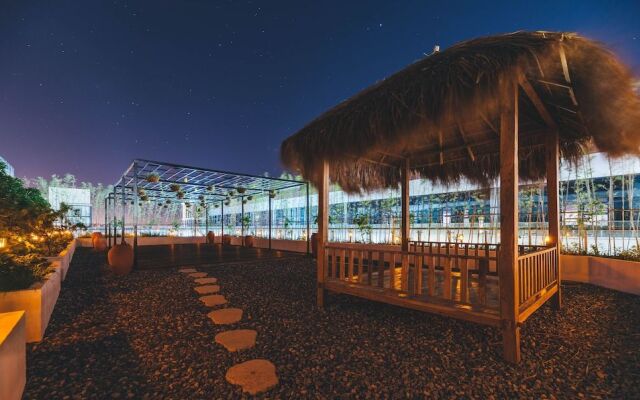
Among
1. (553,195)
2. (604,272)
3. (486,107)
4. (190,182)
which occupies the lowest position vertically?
(604,272)

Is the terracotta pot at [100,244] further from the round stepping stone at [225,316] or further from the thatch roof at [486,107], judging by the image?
the thatch roof at [486,107]

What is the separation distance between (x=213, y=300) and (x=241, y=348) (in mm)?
1950

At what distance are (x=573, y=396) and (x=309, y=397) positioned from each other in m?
1.98

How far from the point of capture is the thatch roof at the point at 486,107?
2512 millimetres

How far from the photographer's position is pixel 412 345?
284cm

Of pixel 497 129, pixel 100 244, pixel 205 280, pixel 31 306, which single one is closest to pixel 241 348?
pixel 31 306

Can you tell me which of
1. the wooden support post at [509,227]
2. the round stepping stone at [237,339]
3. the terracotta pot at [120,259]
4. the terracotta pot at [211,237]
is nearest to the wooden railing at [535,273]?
the wooden support post at [509,227]

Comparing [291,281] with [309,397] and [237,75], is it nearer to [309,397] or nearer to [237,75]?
[309,397]

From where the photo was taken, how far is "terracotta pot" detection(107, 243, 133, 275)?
6.33 metres

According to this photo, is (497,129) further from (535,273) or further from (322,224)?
(322,224)

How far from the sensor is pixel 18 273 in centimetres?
326

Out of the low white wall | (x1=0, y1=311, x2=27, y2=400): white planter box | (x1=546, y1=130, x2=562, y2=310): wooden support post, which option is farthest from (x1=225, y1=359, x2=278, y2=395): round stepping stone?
the low white wall

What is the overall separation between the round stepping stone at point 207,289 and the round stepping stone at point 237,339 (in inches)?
80.3

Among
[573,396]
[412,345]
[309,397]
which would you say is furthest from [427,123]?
[309,397]
